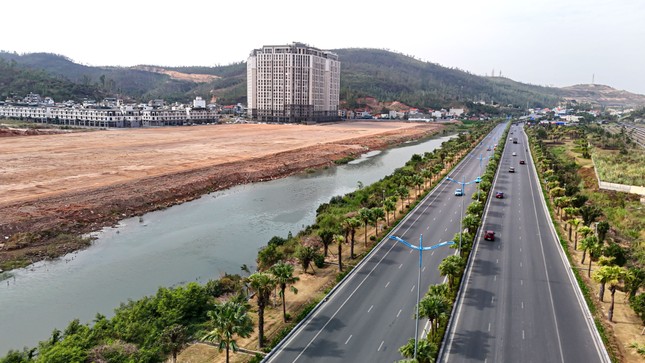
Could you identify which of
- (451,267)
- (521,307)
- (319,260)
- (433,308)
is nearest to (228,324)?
(433,308)

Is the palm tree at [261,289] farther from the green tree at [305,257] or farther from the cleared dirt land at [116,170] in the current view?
the cleared dirt land at [116,170]

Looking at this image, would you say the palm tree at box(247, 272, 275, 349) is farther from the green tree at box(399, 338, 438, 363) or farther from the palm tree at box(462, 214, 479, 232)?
the palm tree at box(462, 214, 479, 232)

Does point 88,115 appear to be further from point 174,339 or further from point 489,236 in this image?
point 174,339

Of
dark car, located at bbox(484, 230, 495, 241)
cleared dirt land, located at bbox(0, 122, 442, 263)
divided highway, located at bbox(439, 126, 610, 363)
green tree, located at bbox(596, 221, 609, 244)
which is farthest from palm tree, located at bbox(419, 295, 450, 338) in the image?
cleared dirt land, located at bbox(0, 122, 442, 263)

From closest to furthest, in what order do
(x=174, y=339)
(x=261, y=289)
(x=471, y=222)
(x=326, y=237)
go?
1. (x=174, y=339)
2. (x=261, y=289)
3. (x=326, y=237)
4. (x=471, y=222)

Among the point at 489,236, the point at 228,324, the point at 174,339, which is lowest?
the point at 174,339
